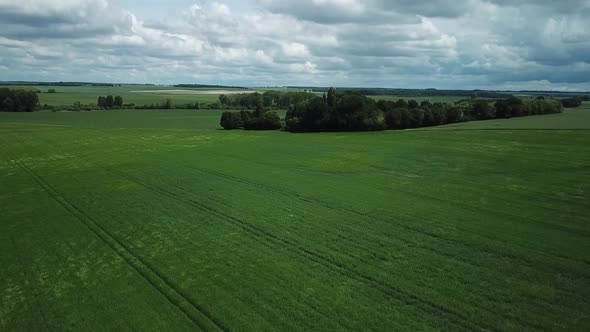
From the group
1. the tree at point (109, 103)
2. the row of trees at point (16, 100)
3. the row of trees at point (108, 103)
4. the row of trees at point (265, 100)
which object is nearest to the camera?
the row of trees at point (16, 100)

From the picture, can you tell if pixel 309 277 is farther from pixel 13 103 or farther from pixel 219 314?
pixel 13 103

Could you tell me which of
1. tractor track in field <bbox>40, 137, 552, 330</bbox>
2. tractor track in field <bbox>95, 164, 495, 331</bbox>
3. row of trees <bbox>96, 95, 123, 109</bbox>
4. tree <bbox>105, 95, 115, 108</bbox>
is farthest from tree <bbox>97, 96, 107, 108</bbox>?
tractor track in field <bbox>95, 164, 495, 331</bbox>

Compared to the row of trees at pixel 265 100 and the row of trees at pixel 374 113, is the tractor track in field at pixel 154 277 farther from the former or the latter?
the row of trees at pixel 265 100

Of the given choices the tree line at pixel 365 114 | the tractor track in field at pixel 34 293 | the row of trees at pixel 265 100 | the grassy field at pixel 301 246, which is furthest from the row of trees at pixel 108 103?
the tractor track in field at pixel 34 293

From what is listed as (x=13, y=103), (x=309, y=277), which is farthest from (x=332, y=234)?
(x=13, y=103)

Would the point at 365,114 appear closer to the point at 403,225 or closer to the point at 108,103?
the point at 403,225

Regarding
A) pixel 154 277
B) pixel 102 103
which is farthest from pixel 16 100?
pixel 154 277

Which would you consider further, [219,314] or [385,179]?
[385,179]
